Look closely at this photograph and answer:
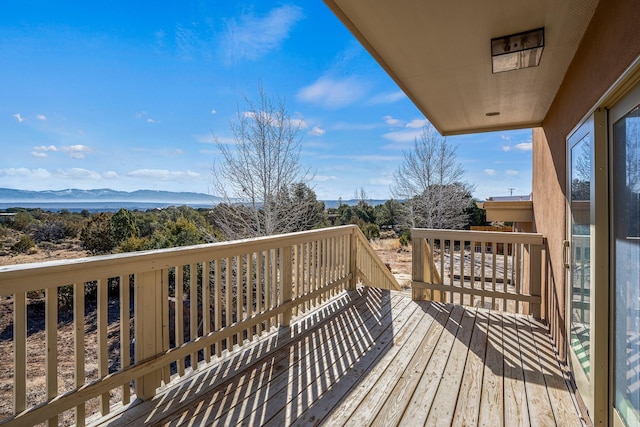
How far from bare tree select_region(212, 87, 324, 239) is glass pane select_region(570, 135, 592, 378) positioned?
9271mm

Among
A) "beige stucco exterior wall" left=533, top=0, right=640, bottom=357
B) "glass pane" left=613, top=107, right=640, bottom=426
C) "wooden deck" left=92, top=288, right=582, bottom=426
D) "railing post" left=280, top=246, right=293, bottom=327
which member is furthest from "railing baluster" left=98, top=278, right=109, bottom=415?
"beige stucco exterior wall" left=533, top=0, right=640, bottom=357

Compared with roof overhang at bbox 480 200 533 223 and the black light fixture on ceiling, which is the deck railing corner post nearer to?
the black light fixture on ceiling

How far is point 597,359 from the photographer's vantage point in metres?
1.67

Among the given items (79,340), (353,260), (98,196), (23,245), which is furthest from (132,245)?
(98,196)

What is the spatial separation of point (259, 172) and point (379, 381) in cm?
963

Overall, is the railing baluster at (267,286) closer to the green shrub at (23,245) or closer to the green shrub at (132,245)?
the green shrub at (132,245)

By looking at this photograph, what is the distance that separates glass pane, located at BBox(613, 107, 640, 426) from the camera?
4.26 feet

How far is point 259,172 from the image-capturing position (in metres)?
11.1

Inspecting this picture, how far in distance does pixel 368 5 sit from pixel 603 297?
2.12 metres

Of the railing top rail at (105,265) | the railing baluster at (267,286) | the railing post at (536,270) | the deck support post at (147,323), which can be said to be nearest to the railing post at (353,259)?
the railing baluster at (267,286)

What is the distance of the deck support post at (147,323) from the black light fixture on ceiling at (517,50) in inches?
115

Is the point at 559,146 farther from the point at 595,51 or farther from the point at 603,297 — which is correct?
the point at 603,297

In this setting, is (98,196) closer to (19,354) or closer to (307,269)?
(307,269)

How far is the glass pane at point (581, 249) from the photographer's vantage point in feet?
6.23
